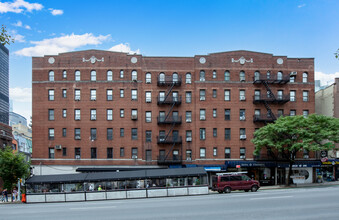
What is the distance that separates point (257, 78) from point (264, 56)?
10.5ft

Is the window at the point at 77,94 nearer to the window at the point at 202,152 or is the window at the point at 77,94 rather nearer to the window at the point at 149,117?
the window at the point at 149,117

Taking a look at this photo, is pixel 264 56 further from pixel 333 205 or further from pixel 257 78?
pixel 333 205

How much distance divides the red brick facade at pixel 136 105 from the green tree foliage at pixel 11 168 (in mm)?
7491

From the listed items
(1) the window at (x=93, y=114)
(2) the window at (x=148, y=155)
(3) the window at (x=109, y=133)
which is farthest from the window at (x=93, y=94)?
(2) the window at (x=148, y=155)

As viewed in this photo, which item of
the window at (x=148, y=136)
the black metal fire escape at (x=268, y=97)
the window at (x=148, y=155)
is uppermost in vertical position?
the black metal fire escape at (x=268, y=97)

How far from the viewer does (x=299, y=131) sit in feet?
140

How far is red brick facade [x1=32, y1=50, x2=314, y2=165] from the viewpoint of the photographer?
48.5 meters

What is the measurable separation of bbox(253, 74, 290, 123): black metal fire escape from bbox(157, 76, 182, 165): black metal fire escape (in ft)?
34.3

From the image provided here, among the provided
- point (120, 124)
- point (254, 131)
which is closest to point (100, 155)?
point (120, 124)

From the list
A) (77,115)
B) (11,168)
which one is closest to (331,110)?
(77,115)

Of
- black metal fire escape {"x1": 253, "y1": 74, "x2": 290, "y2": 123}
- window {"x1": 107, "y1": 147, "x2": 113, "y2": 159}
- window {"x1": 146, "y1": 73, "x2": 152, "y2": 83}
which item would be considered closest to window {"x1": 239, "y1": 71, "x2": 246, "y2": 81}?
black metal fire escape {"x1": 253, "y1": 74, "x2": 290, "y2": 123}

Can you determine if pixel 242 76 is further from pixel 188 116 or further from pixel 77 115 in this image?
pixel 77 115

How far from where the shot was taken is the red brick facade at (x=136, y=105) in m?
48.5

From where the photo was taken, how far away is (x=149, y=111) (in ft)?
162
